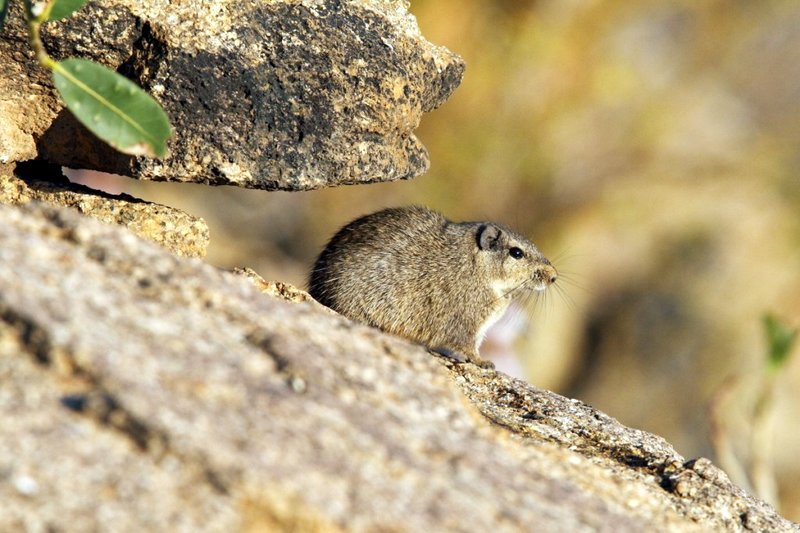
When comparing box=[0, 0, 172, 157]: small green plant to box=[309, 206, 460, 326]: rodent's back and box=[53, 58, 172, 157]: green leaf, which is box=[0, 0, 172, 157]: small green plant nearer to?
box=[53, 58, 172, 157]: green leaf

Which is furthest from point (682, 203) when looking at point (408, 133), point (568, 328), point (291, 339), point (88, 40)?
point (291, 339)

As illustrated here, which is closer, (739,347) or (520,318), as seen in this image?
(520,318)

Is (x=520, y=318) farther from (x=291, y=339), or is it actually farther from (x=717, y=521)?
(x=291, y=339)

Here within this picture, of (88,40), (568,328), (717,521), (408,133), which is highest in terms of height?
(568,328)

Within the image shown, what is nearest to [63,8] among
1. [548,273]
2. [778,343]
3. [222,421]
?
[222,421]

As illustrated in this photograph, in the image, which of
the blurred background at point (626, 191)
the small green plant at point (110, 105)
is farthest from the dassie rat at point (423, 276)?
the blurred background at point (626, 191)

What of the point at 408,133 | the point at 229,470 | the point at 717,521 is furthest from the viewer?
the point at 408,133
